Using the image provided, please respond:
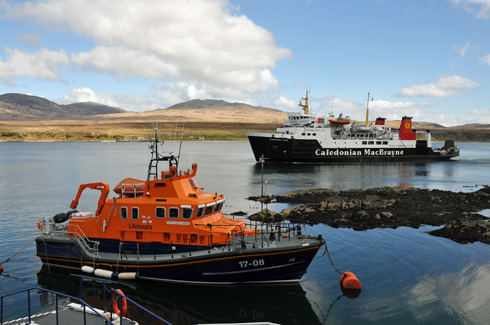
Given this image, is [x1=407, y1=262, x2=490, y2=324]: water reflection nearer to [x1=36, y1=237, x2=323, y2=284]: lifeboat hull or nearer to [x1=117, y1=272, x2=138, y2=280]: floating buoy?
[x1=36, y1=237, x2=323, y2=284]: lifeboat hull

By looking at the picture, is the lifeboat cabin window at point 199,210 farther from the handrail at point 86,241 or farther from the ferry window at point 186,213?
the handrail at point 86,241

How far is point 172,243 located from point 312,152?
194 feet

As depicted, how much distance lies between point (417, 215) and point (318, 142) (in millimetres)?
43870

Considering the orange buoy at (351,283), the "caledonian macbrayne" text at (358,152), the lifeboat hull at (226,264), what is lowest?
the orange buoy at (351,283)

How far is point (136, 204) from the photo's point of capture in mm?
15109

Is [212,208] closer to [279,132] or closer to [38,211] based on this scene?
Result: [38,211]

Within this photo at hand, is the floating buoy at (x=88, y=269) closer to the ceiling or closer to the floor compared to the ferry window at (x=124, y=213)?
closer to the floor

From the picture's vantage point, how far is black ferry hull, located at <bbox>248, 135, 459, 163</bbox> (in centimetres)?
6975

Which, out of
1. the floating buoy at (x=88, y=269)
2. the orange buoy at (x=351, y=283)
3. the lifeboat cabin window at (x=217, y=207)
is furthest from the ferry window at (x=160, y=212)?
the orange buoy at (x=351, y=283)

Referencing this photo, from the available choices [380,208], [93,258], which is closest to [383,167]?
[380,208]

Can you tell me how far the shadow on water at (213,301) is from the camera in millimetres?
13023

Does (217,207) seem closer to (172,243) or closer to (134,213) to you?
(172,243)

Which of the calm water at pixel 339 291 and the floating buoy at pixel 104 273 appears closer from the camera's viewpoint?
the calm water at pixel 339 291

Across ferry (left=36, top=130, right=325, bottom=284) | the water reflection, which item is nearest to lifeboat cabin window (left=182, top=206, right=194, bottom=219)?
ferry (left=36, top=130, right=325, bottom=284)
